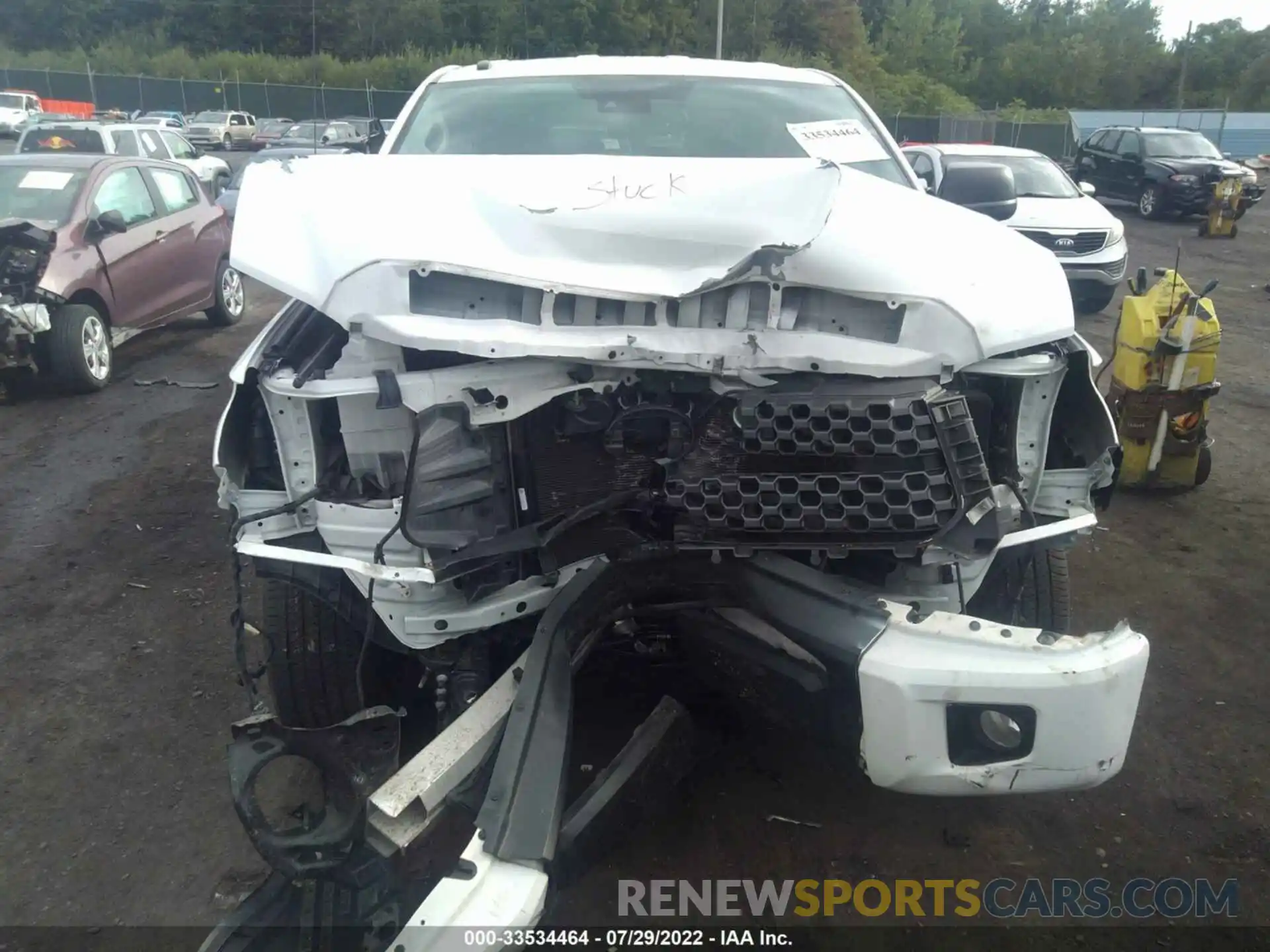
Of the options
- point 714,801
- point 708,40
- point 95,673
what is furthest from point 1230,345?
point 708,40

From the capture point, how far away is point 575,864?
2039 millimetres

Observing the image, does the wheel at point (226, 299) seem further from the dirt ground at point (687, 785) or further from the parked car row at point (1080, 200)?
the parked car row at point (1080, 200)

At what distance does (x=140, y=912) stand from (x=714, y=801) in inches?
59.5

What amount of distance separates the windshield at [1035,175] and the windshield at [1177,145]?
8.69 metres

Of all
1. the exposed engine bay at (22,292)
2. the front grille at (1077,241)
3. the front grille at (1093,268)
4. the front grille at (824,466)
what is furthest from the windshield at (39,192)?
the front grille at (1093,268)

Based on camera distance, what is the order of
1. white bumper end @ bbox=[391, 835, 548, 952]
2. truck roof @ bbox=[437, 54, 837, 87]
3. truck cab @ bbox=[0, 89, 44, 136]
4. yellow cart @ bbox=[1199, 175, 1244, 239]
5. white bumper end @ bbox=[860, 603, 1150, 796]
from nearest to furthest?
1. white bumper end @ bbox=[391, 835, 548, 952]
2. white bumper end @ bbox=[860, 603, 1150, 796]
3. truck roof @ bbox=[437, 54, 837, 87]
4. yellow cart @ bbox=[1199, 175, 1244, 239]
5. truck cab @ bbox=[0, 89, 44, 136]

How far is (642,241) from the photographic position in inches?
90.0

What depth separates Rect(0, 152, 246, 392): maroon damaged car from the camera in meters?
6.43

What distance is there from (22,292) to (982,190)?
19.8 ft

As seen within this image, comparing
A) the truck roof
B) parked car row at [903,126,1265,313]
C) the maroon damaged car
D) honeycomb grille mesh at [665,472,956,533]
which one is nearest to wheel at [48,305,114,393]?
the maroon damaged car

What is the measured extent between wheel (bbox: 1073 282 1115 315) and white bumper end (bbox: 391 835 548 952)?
369 inches

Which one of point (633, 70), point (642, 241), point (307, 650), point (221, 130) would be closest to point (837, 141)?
point (633, 70)

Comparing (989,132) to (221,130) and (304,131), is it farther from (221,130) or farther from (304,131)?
(221,130)

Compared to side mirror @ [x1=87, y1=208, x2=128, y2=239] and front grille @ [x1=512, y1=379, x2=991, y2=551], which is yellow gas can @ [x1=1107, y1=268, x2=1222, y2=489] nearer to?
front grille @ [x1=512, y1=379, x2=991, y2=551]
